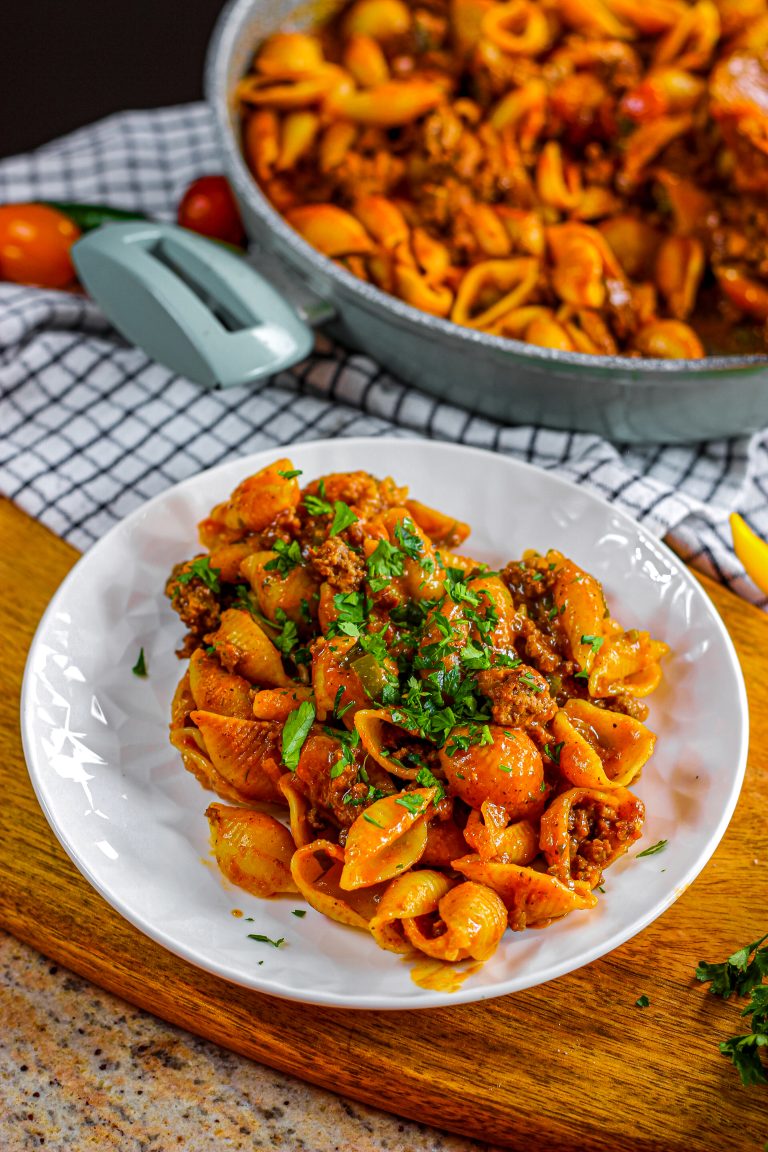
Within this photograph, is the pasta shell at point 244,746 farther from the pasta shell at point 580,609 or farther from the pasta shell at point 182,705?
the pasta shell at point 580,609

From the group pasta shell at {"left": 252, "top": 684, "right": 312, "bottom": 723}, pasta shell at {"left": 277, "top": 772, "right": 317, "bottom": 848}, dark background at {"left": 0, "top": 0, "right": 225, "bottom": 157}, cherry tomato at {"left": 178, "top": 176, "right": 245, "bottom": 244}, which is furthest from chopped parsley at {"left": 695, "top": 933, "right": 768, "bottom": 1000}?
dark background at {"left": 0, "top": 0, "right": 225, "bottom": 157}

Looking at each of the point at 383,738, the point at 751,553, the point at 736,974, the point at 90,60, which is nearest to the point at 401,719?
the point at 383,738

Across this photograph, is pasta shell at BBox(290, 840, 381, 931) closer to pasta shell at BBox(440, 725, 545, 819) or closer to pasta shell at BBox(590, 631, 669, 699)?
pasta shell at BBox(440, 725, 545, 819)

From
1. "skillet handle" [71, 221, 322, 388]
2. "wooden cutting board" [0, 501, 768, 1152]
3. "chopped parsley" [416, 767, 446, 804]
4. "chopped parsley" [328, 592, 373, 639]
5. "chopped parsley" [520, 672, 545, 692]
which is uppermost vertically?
"skillet handle" [71, 221, 322, 388]

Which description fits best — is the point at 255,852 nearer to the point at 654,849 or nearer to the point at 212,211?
the point at 654,849

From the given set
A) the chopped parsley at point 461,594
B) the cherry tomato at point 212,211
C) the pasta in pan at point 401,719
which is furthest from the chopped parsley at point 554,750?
the cherry tomato at point 212,211

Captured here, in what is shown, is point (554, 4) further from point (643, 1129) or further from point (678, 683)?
point (643, 1129)
